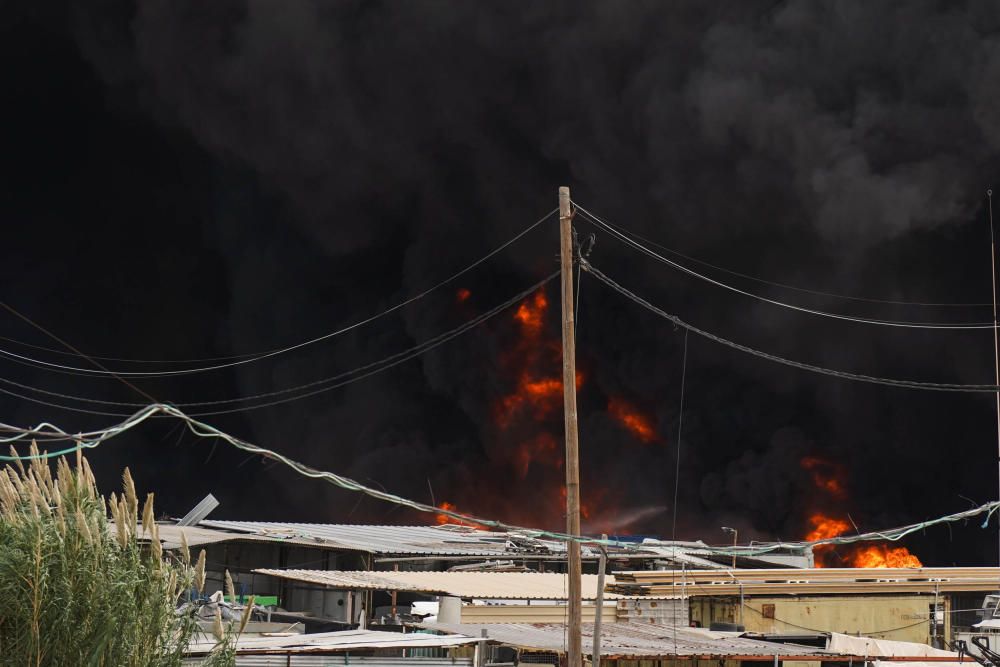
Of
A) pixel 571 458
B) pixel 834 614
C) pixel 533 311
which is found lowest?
pixel 834 614

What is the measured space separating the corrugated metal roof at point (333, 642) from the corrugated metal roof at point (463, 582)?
18.9ft

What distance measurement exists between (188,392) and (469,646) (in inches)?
2344

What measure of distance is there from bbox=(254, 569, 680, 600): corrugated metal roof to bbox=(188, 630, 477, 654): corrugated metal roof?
577 centimetres

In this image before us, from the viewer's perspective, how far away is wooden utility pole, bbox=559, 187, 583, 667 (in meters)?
16.0

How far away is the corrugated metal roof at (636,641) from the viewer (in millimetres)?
18188

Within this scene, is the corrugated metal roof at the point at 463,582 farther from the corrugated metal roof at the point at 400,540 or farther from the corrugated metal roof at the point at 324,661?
the corrugated metal roof at the point at 324,661

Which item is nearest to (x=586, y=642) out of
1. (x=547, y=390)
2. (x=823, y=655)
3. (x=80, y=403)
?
(x=823, y=655)

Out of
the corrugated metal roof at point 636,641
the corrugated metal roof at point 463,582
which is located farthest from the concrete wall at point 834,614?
the corrugated metal roof at point 636,641

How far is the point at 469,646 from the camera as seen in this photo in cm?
1661

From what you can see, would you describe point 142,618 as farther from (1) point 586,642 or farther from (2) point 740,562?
(2) point 740,562

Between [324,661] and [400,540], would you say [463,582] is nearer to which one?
[400,540]

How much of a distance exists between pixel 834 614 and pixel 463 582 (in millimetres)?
12619

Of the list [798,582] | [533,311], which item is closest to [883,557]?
[798,582]

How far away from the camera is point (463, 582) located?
27781mm
